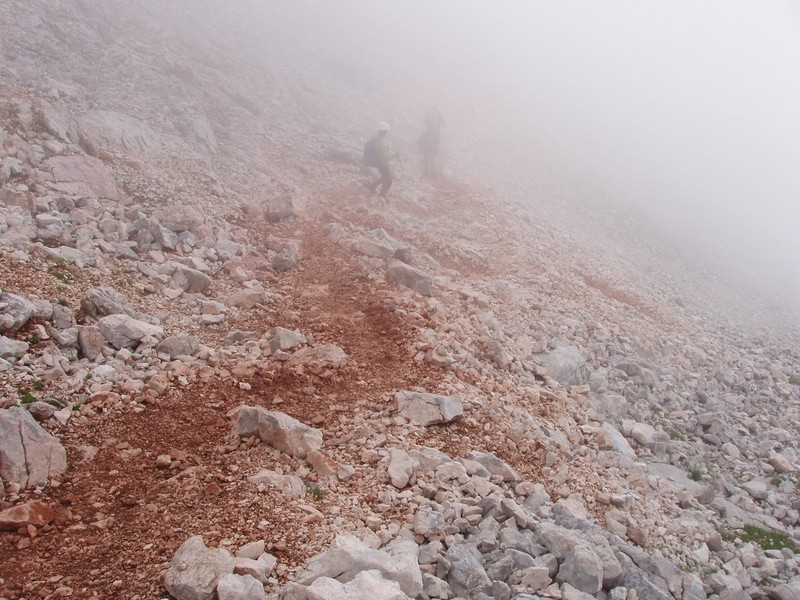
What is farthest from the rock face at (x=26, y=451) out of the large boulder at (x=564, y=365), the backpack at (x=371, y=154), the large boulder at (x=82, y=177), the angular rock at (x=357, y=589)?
the backpack at (x=371, y=154)

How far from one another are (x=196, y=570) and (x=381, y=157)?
14570 millimetres

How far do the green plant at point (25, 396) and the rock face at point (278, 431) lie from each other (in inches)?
91.3

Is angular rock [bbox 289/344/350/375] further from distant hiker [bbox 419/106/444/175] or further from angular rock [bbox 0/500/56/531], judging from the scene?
distant hiker [bbox 419/106/444/175]

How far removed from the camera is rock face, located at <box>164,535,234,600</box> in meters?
4.33

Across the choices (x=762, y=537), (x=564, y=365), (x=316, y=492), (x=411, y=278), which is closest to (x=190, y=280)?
(x=411, y=278)

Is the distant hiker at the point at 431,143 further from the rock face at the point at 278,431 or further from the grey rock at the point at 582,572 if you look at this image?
→ the grey rock at the point at 582,572

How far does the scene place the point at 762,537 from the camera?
779cm

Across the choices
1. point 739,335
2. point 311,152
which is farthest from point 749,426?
point 311,152

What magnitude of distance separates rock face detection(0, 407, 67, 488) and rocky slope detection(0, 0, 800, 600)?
2cm

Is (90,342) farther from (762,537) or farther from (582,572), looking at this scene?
(762,537)

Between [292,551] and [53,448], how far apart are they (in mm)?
2983

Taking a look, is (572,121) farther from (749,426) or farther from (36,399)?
(36,399)

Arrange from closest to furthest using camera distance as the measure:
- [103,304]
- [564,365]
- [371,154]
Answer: [103,304]
[564,365]
[371,154]

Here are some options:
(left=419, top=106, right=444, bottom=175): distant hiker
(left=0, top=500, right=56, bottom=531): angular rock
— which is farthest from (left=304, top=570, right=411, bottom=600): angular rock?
(left=419, top=106, right=444, bottom=175): distant hiker
